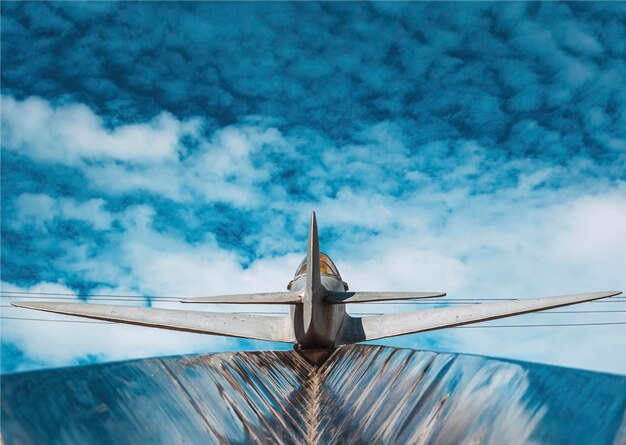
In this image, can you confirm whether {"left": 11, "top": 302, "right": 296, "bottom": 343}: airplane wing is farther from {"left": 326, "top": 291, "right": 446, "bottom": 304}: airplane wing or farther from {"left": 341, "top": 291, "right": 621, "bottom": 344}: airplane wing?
{"left": 341, "top": 291, "right": 621, "bottom": 344}: airplane wing

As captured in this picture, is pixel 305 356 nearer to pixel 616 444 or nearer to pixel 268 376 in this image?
pixel 268 376

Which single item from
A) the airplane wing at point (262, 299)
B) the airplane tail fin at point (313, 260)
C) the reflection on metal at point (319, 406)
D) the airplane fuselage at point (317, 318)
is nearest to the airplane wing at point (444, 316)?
the airplane fuselage at point (317, 318)

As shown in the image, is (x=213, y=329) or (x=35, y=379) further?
(x=213, y=329)

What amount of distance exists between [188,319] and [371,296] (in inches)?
140

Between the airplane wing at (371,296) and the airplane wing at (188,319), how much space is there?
1.39m

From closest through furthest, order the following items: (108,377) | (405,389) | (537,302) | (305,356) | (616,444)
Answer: (616,444) → (108,377) → (405,389) → (537,302) → (305,356)

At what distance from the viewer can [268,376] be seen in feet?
14.9

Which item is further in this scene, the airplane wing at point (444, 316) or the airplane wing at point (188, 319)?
the airplane wing at point (444, 316)

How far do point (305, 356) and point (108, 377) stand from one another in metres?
6.30

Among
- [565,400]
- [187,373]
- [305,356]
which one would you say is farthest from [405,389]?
[305,356]

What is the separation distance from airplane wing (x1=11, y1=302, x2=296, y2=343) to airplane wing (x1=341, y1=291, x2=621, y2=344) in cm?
173

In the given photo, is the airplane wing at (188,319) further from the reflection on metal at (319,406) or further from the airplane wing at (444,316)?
the reflection on metal at (319,406)

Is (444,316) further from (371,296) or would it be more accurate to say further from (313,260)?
(313,260)

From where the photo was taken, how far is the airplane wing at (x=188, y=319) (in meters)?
5.81
